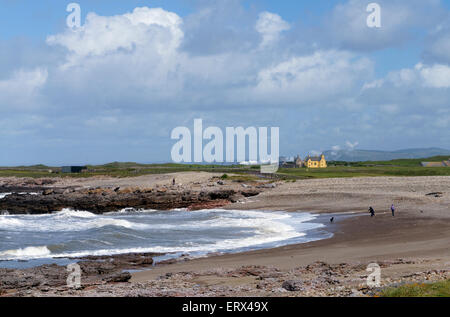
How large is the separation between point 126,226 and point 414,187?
2960 cm

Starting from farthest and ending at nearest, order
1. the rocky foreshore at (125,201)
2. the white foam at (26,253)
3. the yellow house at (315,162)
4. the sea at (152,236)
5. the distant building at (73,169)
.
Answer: the yellow house at (315,162) < the distant building at (73,169) < the rocky foreshore at (125,201) < the sea at (152,236) < the white foam at (26,253)

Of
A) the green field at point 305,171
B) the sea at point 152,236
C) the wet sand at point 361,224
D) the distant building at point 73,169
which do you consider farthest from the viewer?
the distant building at point 73,169

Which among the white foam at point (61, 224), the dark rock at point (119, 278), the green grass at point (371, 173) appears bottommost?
the white foam at point (61, 224)

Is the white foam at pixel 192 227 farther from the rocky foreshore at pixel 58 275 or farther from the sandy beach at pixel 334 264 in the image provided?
the rocky foreshore at pixel 58 275

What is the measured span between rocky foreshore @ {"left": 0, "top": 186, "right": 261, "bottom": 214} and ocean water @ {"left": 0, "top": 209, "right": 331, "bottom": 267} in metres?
8.31

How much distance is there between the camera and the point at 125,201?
161 ft

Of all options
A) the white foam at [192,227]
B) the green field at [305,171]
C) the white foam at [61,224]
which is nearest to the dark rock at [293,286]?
the white foam at [192,227]

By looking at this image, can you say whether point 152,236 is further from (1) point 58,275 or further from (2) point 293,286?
(2) point 293,286

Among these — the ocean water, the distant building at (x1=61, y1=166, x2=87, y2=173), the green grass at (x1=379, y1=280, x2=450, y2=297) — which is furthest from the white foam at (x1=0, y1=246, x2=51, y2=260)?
the distant building at (x1=61, y1=166, x2=87, y2=173)

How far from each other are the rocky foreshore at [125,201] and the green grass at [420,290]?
120ft

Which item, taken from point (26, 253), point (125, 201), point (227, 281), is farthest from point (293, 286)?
point (125, 201)

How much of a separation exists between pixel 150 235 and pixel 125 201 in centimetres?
2159

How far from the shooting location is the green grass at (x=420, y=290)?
10.2 m
